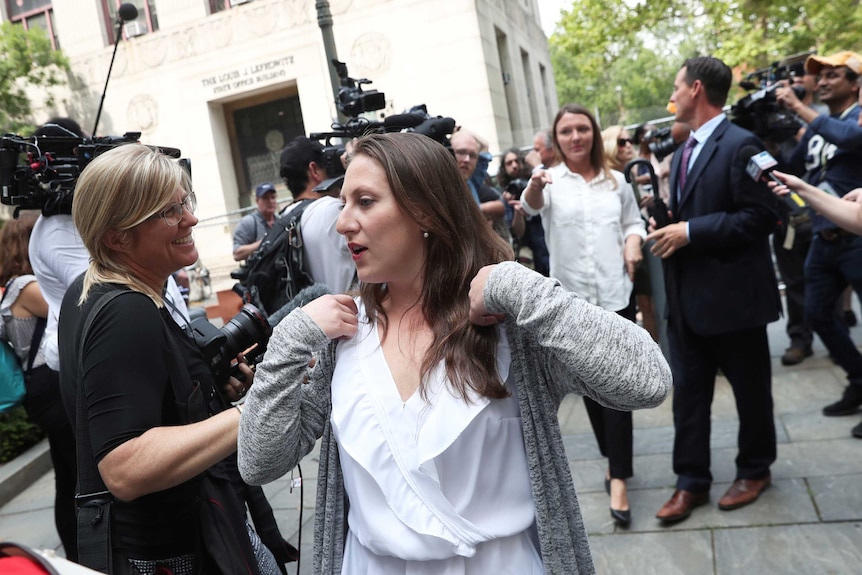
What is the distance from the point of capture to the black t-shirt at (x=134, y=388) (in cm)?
193

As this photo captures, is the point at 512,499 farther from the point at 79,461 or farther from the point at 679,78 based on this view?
the point at 679,78

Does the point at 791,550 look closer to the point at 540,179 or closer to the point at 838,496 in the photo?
the point at 838,496

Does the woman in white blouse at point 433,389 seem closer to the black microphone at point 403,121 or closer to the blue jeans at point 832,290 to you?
the black microphone at point 403,121

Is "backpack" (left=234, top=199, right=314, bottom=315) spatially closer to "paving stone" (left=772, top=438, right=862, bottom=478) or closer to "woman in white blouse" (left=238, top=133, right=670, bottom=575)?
"woman in white blouse" (left=238, top=133, right=670, bottom=575)

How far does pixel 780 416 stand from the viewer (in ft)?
17.5

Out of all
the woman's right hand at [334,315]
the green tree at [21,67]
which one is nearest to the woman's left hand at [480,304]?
the woman's right hand at [334,315]

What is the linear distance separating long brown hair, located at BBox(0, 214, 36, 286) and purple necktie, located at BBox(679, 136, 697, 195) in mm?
3781

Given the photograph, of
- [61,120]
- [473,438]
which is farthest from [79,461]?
[61,120]

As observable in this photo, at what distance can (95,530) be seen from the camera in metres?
2.00

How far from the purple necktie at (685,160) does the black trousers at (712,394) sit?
31.4 inches

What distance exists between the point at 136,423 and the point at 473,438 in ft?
2.93

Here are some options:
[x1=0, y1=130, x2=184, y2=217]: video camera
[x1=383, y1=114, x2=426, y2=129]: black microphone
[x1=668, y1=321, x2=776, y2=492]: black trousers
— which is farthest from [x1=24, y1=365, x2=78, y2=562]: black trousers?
[x1=668, y1=321, x2=776, y2=492]: black trousers

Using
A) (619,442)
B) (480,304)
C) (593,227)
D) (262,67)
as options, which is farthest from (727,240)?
(262,67)

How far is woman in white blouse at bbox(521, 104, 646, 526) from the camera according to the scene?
4.28 metres
